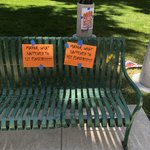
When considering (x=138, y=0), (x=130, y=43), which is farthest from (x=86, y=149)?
(x=138, y=0)

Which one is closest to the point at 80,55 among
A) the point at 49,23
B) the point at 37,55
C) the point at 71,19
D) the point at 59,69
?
the point at 59,69

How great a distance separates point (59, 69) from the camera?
3.56 meters

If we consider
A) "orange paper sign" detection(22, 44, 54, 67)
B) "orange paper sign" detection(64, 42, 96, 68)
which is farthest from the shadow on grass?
"orange paper sign" detection(22, 44, 54, 67)

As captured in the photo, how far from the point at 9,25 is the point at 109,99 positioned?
14.6 ft

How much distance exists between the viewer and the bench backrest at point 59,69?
11.3 feet

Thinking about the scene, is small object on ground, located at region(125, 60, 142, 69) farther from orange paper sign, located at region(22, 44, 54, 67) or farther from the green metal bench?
orange paper sign, located at region(22, 44, 54, 67)

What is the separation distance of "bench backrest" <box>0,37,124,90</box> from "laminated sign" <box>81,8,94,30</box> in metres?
0.73

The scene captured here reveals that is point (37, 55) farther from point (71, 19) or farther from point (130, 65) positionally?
point (71, 19)

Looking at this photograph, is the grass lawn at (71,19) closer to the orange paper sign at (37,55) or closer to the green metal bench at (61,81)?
the green metal bench at (61,81)

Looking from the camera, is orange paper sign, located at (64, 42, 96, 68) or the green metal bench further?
orange paper sign, located at (64, 42, 96, 68)

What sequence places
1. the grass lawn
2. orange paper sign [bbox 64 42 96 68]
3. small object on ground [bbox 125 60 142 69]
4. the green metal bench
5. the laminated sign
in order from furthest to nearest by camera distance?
the grass lawn, small object on ground [bbox 125 60 142 69], the laminated sign, orange paper sign [bbox 64 42 96 68], the green metal bench

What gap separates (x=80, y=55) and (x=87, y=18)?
80 cm

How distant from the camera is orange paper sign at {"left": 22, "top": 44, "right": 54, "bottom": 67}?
11.2 ft

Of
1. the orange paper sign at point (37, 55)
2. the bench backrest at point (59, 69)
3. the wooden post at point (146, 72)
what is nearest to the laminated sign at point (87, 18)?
the bench backrest at point (59, 69)
